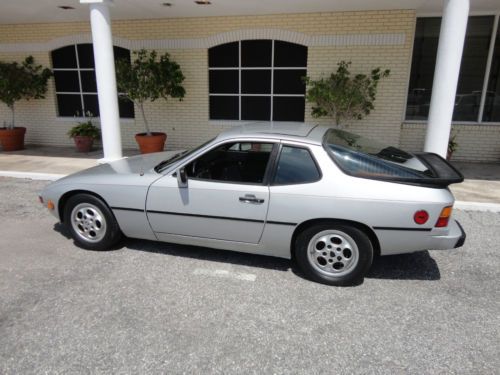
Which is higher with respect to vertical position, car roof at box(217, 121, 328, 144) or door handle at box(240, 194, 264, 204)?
car roof at box(217, 121, 328, 144)

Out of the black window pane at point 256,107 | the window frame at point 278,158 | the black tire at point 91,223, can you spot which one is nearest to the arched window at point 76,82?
the black window pane at point 256,107

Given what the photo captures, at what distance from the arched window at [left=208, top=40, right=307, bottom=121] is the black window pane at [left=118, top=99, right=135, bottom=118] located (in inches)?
89.4

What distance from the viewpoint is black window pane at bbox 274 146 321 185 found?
3584mm

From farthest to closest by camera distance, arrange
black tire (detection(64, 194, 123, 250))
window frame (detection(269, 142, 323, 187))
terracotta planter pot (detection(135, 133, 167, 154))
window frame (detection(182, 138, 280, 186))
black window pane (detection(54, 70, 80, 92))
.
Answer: black window pane (detection(54, 70, 80, 92))
terracotta planter pot (detection(135, 133, 167, 154))
black tire (detection(64, 194, 123, 250))
window frame (detection(182, 138, 280, 186))
window frame (detection(269, 142, 323, 187))

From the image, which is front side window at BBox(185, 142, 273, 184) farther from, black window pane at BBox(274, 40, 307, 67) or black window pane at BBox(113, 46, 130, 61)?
black window pane at BBox(113, 46, 130, 61)

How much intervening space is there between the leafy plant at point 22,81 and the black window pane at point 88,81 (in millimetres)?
892

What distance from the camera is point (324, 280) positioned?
3646mm

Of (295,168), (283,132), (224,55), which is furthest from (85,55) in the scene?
(295,168)

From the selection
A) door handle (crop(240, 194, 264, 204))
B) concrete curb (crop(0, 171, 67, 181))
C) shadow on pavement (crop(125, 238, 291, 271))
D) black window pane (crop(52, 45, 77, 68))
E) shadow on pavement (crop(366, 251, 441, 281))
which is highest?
black window pane (crop(52, 45, 77, 68))

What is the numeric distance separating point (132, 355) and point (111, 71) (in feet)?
20.1

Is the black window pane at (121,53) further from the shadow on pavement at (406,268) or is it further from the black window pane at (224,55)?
the shadow on pavement at (406,268)

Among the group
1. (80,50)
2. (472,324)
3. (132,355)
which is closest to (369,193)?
(472,324)

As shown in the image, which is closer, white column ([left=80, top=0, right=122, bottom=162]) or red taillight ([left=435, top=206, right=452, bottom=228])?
red taillight ([left=435, top=206, right=452, bottom=228])

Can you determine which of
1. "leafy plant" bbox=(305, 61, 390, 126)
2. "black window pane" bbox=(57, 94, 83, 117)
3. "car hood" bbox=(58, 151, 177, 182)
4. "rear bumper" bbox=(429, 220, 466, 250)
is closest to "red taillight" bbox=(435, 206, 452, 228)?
"rear bumper" bbox=(429, 220, 466, 250)
